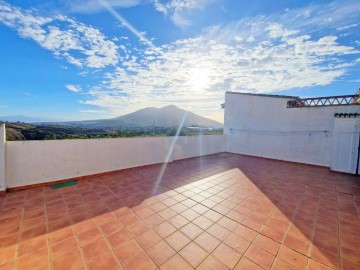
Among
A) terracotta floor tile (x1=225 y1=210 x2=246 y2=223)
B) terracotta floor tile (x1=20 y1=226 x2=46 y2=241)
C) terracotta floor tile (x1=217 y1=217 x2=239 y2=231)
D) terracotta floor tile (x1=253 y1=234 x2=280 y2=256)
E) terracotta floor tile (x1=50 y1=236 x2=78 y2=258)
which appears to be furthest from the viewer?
terracotta floor tile (x1=225 y1=210 x2=246 y2=223)

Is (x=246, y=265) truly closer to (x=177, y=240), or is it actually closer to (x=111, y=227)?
(x=177, y=240)

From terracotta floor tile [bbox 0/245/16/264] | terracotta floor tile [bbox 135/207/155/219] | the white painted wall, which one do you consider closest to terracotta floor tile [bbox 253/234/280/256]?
terracotta floor tile [bbox 135/207/155/219]

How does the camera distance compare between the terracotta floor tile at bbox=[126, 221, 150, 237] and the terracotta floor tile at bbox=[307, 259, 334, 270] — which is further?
the terracotta floor tile at bbox=[126, 221, 150, 237]

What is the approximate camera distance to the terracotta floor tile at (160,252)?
1723mm

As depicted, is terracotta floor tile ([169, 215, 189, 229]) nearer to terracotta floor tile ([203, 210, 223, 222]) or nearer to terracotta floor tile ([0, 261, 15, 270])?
terracotta floor tile ([203, 210, 223, 222])

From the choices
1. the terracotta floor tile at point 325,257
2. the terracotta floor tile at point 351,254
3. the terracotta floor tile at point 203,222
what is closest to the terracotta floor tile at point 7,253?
Answer: the terracotta floor tile at point 203,222

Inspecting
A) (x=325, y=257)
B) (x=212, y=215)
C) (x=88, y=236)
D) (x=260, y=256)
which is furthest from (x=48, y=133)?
(x=325, y=257)

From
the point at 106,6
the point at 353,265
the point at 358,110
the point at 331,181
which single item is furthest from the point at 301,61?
the point at 106,6

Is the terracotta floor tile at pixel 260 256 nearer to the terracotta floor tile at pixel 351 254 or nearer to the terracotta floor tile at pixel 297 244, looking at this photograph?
the terracotta floor tile at pixel 297 244

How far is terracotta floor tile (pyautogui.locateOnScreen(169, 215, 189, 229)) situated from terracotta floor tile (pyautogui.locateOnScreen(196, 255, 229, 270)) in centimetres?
70

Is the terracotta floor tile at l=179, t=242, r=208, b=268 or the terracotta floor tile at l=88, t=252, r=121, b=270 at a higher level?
the terracotta floor tile at l=88, t=252, r=121, b=270

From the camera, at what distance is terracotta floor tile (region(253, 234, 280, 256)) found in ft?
6.26

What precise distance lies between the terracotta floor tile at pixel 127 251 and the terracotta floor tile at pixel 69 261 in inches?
14.9

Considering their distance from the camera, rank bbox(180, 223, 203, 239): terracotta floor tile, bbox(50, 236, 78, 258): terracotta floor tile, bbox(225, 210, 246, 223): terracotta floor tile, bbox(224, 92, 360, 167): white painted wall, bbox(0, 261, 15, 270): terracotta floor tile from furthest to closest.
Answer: bbox(224, 92, 360, 167): white painted wall < bbox(225, 210, 246, 223): terracotta floor tile < bbox(180, 223, 203, 239): terracotta floor tile < bbox(50, 236, 78, 258): terracotta floor tile < bbox(0, 261, 15, 270): terracotta floor tile
